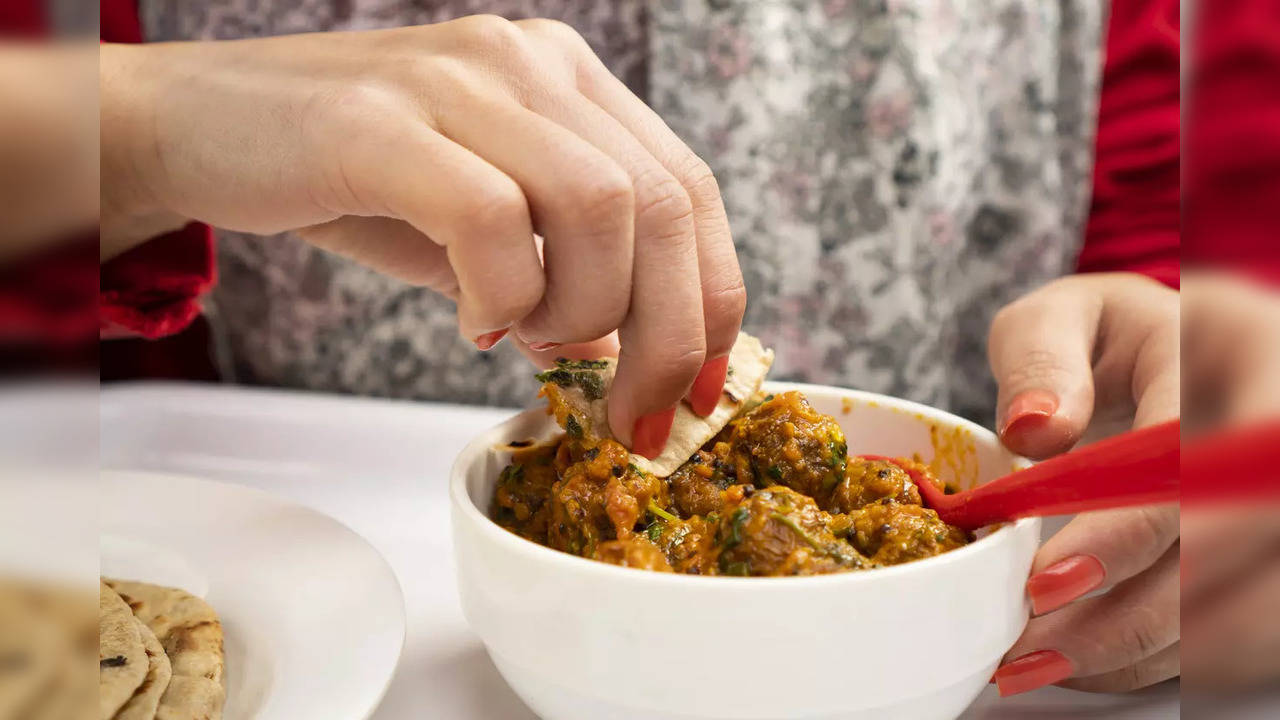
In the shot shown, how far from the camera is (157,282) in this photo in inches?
65.5

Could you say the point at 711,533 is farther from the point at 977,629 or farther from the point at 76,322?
the point at 76,322

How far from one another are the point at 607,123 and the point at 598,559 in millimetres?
445

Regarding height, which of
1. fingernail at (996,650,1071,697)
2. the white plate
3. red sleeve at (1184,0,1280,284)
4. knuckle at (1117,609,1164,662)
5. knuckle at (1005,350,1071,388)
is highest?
red sleeve at (1184,0,1280,284)

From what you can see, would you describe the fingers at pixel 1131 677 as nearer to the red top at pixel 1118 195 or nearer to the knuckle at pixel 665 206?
the knuckle at pixel 665 206

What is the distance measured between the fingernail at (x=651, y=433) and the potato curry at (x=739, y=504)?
4cm

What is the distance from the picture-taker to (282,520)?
1070 millimetres

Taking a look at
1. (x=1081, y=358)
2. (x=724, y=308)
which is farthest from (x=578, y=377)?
(x=1081, y=358)

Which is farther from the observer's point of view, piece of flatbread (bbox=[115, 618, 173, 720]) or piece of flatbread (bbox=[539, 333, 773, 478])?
piece of flatbread (bbox=[539, 333, 773, 478])

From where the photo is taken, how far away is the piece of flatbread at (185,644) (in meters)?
0.80

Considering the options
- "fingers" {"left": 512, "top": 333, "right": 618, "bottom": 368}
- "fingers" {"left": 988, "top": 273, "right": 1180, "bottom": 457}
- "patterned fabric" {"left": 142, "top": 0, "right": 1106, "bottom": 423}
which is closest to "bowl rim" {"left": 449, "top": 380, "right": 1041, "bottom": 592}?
"fingers" {"left": 988, "top": 273, "right": 1180, "bottom": 457}

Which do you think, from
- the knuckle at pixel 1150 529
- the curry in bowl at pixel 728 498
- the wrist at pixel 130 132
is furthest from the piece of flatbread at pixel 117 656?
the knuckle at pixel 1150 529

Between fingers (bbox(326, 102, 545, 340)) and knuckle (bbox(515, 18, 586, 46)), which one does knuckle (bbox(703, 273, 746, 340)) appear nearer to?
fingers (bbox(326, 102, 545, 340))

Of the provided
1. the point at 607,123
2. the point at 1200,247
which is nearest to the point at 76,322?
the point at 1200,247

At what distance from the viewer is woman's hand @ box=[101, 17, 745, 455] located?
2.86 ft
